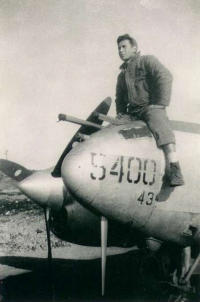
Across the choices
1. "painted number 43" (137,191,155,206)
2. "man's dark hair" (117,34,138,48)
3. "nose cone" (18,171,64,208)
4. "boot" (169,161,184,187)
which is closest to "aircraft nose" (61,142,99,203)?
"painted number 43" (137,191,155,206)

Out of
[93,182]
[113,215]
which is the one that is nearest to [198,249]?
[113,215]

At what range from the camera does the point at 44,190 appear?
7719mm

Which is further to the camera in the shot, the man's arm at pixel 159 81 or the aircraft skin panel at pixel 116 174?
the man's arm at pixel 159 81

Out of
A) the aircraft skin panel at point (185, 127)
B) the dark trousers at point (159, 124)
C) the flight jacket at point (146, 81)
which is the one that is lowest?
the aircraft skin panel at point (185, 127)

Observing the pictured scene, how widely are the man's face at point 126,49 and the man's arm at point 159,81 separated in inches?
14.3

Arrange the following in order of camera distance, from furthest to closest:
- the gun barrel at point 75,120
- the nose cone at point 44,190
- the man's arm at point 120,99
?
the nose cone at point 44,190 < the man's arm at point 120,99 < the gun barrel at point 75,120

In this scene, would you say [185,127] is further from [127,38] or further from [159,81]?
[127,38]

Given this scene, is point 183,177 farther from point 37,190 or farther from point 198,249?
point 37,190

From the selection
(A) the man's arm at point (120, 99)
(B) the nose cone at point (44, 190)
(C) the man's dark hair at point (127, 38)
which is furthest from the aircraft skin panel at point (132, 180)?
(B) the nose cone at point (44, 190)

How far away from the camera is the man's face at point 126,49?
604cm

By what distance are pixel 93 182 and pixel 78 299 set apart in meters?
2.91

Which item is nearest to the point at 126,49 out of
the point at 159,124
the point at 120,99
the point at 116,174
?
the point at 120,99

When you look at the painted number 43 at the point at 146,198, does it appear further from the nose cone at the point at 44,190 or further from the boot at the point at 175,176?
the nose cone at the point at 44,190

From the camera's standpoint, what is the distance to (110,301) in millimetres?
6734
